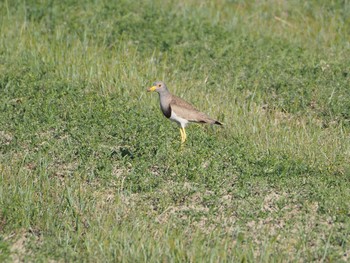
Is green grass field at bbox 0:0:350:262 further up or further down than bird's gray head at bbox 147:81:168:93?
further down

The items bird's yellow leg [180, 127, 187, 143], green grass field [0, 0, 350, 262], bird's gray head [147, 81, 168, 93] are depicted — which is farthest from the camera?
bird's gray head [147, 81, 168, 93]

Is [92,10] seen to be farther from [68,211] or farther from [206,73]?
[68,211]

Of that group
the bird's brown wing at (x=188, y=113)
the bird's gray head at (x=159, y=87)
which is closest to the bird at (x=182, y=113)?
the bird's brown wing at (x=188, y=113)

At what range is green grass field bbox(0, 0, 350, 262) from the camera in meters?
6.95

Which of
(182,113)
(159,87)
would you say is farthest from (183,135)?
(159,87)

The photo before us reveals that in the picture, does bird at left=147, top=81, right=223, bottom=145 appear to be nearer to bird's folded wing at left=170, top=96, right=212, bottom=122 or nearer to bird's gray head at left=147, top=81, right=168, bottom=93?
bird's folded wing at left=170, top=96, right=212, bottom=122

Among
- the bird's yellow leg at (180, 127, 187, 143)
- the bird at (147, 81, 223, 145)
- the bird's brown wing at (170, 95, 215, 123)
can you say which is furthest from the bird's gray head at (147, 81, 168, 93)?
the bird's yellow leg at (180, 127, 187, 143)

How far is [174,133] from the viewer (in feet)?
30.7

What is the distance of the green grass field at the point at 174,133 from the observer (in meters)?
6.95

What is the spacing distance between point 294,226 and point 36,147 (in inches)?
109

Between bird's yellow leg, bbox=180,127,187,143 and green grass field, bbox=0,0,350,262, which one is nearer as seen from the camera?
green grass field, bbox=0,0,350,262

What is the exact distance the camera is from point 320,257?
6715 mm

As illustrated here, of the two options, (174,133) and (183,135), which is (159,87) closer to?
(174,133)

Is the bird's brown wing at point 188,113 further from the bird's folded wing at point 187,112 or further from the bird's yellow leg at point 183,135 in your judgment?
the bird's yellow leg at point 183,135
